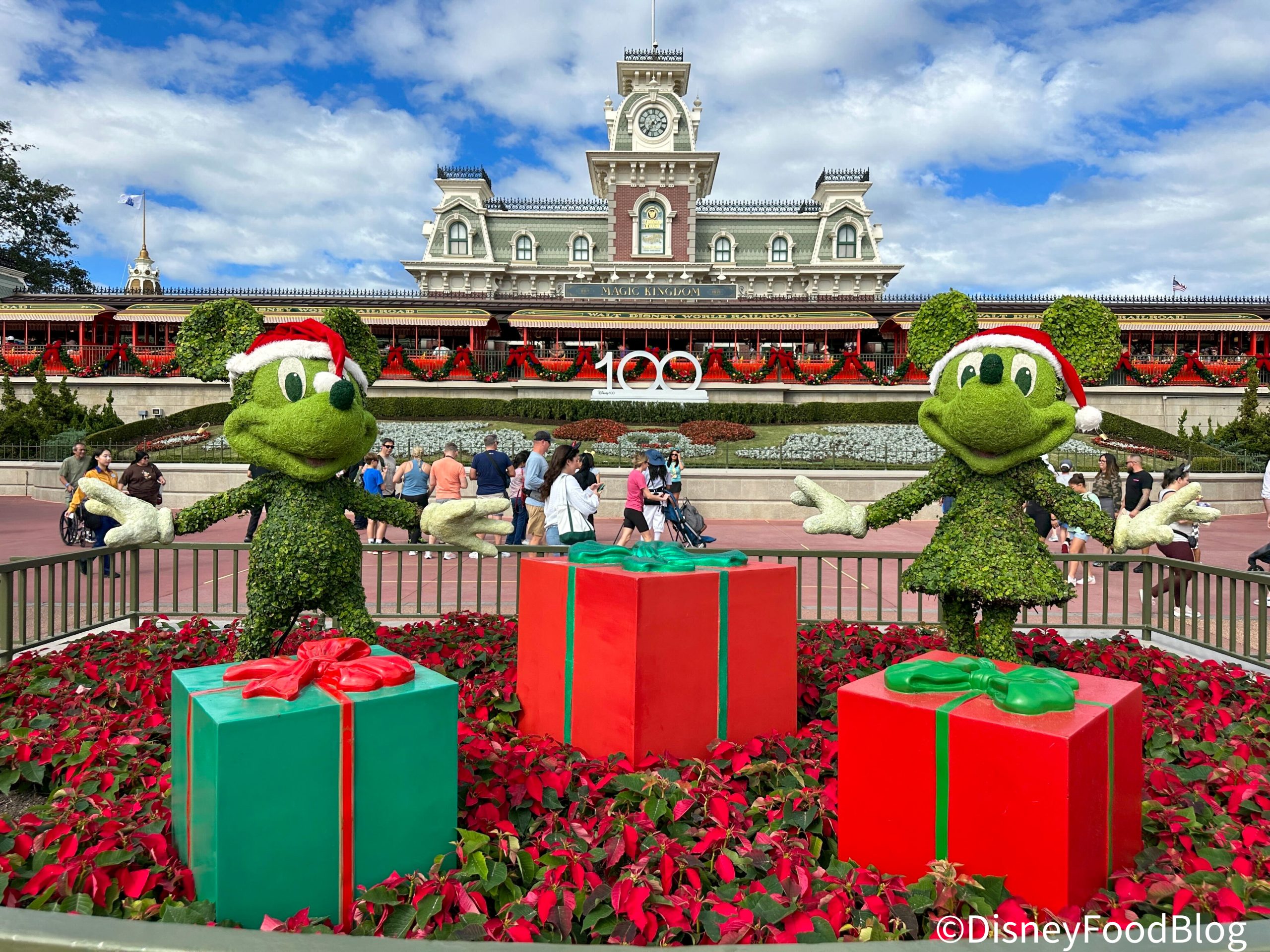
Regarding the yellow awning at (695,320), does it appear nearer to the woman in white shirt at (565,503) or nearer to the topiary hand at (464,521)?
the woman in white shirt at (565,503)

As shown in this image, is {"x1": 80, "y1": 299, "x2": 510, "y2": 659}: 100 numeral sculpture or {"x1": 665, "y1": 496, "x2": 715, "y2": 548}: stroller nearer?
{"x1": 80, "y1": 299, "x2": 510, "y2": 659}: 100 numeral sculpture

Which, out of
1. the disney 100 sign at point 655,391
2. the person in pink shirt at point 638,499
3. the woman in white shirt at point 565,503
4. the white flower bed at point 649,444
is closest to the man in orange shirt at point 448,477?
the woman in white shirt at point 565,503

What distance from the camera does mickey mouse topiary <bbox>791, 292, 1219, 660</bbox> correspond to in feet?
13.9

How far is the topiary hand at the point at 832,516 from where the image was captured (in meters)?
4.52

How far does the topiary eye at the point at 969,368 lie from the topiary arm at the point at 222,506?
3.92 meters

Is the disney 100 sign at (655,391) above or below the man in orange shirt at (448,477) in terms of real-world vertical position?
above

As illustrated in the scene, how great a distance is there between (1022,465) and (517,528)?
7692mm

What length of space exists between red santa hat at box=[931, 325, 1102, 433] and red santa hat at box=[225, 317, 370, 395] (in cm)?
349

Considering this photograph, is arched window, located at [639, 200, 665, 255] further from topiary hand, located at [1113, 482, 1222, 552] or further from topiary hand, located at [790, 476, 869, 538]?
topiary hand, located at [1113, 482, 1222, 552]

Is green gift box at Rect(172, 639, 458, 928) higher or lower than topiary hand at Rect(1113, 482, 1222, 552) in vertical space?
lower

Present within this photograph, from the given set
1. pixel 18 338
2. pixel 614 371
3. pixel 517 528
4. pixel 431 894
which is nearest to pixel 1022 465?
pixel 431 894

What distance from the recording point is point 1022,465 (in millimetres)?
4516

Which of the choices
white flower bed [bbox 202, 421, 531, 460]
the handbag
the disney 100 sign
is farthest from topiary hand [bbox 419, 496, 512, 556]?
the disney 100 sign

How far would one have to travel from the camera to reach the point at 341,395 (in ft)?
13.1
